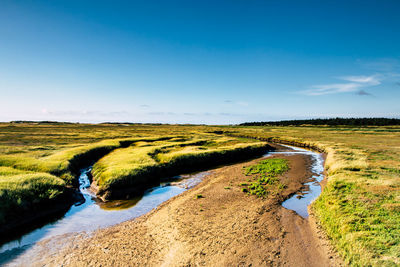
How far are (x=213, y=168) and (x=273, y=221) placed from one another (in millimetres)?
18652

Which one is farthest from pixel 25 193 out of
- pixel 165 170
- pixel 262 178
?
pixel 262 178

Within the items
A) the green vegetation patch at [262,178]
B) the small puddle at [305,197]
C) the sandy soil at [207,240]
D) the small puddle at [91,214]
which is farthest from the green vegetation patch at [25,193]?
the small puddle at [305,197]

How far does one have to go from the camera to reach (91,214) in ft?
54.6

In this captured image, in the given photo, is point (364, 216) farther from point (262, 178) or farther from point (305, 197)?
point (262, 178)

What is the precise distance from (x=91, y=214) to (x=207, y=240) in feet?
34.1

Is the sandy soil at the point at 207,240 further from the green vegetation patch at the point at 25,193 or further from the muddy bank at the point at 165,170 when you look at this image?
the muddy bank at the point at 165,170

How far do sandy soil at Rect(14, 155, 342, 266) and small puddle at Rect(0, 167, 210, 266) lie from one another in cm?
138

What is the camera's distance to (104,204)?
1873 centimetres

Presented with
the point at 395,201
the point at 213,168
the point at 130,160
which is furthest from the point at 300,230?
the point at 130,160

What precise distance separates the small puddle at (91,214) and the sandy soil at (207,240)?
1.38 meters

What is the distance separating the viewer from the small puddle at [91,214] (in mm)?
12373

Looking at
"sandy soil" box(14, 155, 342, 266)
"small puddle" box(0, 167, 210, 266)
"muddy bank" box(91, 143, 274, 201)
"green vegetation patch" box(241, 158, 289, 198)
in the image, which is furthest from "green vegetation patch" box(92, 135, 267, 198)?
"green vegetation patch" box(241, 158, 289, 198)

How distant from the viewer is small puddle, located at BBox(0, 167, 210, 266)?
40.6 ft

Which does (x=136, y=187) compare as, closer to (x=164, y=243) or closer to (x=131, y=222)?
(x=131, y=222)
